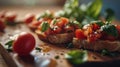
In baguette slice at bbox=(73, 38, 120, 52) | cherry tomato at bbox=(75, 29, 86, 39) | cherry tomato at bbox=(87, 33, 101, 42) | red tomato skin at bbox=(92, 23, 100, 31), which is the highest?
red tomato skin at bbox=(92, 23, 100, 31)

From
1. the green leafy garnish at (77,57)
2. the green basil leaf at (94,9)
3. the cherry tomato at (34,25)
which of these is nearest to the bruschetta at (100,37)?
the green leafy garnish at (77,57)

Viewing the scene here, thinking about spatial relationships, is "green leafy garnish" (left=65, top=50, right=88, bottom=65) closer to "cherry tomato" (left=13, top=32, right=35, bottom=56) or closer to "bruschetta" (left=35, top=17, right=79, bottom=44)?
"cherry tomato" (left=13, top=32, right=35, bottom=56)

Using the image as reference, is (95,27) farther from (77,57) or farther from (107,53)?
(77,57)

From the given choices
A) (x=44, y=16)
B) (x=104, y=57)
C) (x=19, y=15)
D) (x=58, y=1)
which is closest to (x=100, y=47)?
(x=104, y=57)

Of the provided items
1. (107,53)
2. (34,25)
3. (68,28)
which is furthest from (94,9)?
(107,53)

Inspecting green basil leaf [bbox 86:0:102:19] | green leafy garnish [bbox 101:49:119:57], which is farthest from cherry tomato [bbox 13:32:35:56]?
green basil leaf [bbox 86:0:102:19]

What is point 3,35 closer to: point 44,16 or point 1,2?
point 44,16
